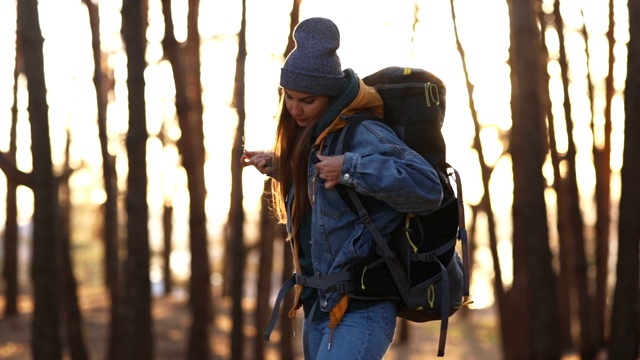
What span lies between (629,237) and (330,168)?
4.91 meters

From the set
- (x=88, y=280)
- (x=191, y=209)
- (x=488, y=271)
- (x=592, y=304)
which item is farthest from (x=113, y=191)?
(x=88, y=280)

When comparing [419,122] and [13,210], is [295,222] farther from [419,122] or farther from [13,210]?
[13,210]

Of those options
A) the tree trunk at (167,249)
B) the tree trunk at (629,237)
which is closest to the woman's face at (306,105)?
the tree trunk at (629,237)

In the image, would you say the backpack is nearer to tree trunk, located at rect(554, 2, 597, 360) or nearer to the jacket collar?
the jacket collar

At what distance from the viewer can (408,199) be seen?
11.2 ft

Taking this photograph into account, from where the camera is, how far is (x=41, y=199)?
26.7ft

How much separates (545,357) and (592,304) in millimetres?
7317

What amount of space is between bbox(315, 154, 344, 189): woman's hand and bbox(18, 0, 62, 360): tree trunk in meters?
5.09

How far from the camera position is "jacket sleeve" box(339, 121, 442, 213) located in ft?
11.1

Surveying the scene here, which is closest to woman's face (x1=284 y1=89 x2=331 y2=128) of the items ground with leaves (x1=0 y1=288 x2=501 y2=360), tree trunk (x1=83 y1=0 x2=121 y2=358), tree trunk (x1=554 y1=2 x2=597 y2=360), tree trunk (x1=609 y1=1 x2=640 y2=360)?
tree trunk (x1=609 y1=1 x2=640 y2=360)

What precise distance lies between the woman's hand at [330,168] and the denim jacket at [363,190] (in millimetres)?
20

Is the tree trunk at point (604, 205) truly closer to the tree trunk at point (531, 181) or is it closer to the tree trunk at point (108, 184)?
the tree trunk at point (531, 181)

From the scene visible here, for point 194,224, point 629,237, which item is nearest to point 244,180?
point 194,224

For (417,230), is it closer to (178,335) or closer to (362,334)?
(362,334)
